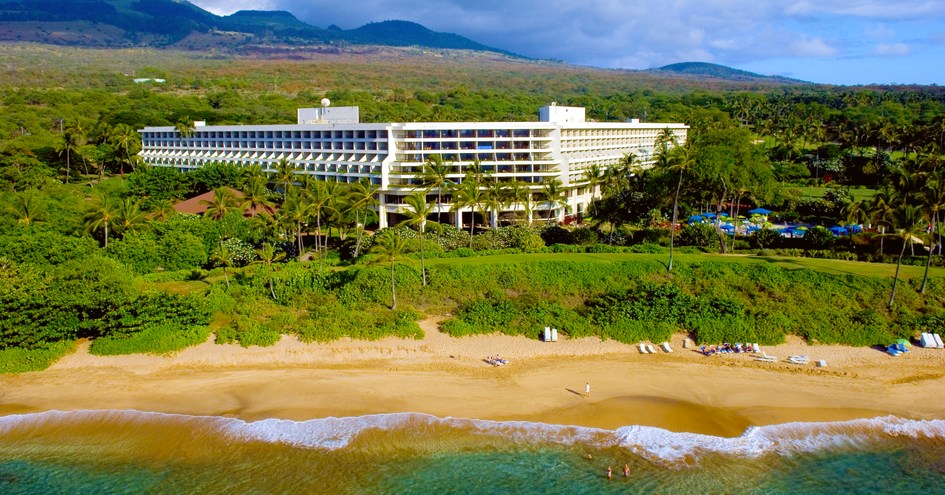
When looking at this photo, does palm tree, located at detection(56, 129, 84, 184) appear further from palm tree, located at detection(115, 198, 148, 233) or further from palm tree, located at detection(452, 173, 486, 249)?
palm tree, located at detection(452, 173, 486, 249)

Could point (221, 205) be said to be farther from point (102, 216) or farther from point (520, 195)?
point (520, 195)

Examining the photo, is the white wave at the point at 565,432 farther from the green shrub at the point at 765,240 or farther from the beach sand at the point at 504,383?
the green shrub at the point at 765,240

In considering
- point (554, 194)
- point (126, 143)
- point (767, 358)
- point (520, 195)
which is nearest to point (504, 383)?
point (767, 358)

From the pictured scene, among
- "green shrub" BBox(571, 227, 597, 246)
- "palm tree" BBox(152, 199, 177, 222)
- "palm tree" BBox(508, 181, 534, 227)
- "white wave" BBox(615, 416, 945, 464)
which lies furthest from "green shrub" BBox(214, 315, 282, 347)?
"palm tree" BBox(508, 181, 534, 227)

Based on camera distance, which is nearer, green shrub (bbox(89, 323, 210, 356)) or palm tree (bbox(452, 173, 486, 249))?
green shrub (bbox(89, 323, 210, 356))

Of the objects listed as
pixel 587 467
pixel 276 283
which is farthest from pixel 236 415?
pixel 587 467

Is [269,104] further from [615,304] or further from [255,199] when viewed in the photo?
[615,304]

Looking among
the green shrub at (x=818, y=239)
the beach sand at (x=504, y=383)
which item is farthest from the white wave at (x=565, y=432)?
the green shrub at (x=818, y=239)
